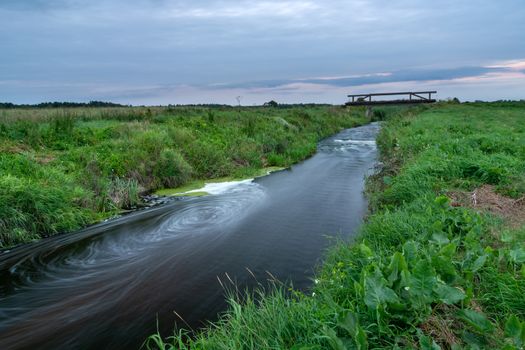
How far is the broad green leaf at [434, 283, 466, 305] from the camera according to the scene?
9.69 feet

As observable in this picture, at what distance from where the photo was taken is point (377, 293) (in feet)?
9.82

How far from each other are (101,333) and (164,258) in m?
2.32

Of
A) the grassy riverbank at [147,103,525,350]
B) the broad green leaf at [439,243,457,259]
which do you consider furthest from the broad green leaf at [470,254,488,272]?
the broad green leaf at [439,243,457,259]

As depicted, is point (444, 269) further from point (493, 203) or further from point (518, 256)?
point (493, 203)

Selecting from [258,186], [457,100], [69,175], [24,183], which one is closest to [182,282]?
[24,183]

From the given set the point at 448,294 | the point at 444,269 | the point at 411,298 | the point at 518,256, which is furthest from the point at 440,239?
the point at 411,298

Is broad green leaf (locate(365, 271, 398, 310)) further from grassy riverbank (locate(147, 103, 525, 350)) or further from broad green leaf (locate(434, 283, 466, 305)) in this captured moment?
broad green leaf (locate(434, 283, 466, 305))

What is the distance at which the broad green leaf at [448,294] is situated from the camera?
2.95 meters

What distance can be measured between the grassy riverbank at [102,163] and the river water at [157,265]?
0.65 m

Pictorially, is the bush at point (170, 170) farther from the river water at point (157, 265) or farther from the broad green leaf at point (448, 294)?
the broad green leaf at point (448, 294)

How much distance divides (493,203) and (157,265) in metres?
5.88

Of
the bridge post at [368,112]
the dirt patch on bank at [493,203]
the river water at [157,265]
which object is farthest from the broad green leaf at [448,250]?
the bridge post at [368,112]

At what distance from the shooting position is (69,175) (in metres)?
9.67

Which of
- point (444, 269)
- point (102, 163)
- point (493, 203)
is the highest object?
point (102, 163)
